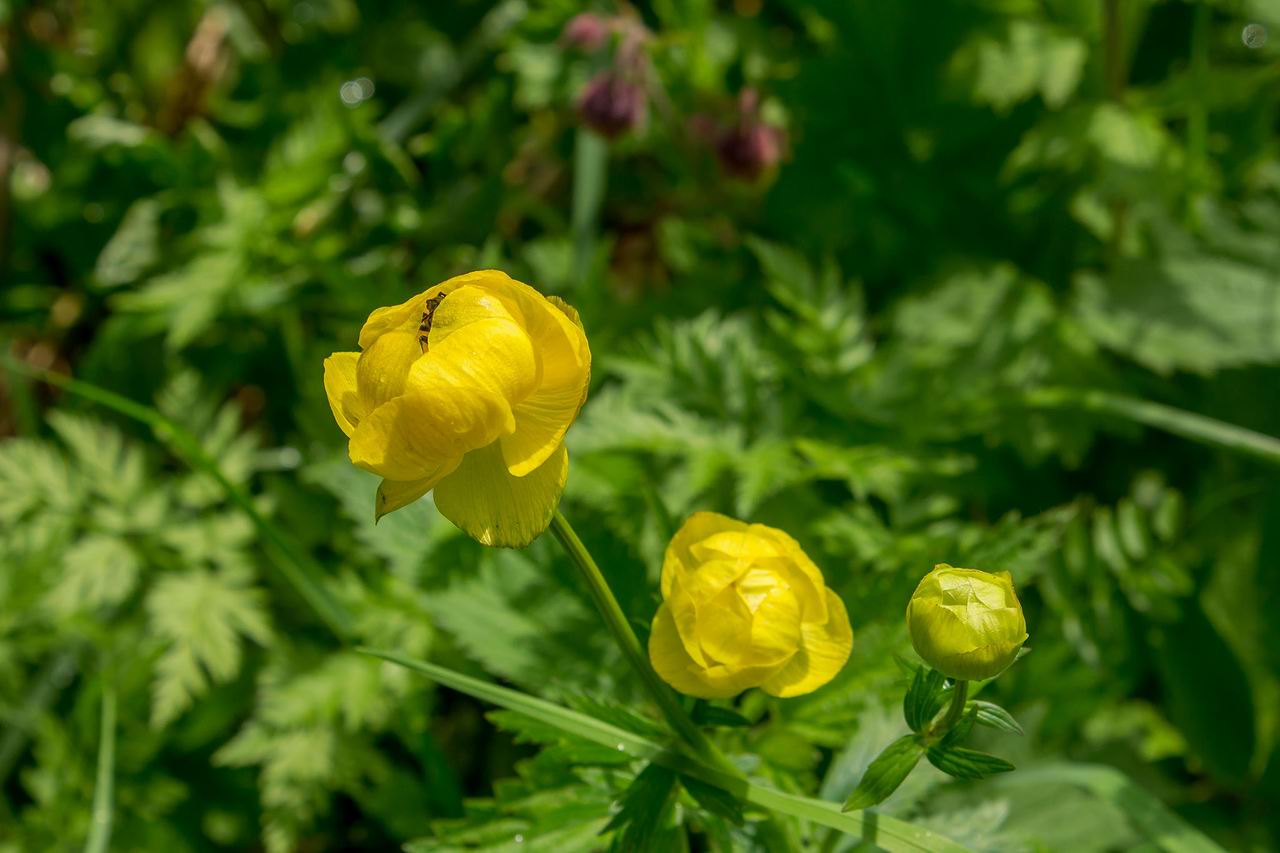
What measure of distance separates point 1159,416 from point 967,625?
40.3 inches

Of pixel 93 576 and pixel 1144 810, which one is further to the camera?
pixel 93 576

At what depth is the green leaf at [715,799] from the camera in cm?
89

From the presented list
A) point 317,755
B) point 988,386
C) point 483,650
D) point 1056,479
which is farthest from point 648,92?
point 317,755

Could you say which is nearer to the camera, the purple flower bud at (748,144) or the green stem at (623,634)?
the green stem at (623,634)

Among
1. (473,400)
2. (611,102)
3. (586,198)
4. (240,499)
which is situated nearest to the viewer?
(473,400)

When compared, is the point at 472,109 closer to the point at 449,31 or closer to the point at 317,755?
the point at 449,31

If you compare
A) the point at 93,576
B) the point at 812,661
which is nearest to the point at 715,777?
the point at 812,661

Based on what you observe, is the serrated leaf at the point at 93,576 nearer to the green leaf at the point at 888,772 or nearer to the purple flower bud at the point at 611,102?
the purple flower bud at the point at 611,102

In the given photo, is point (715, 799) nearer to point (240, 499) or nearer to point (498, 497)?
point (498, 497)

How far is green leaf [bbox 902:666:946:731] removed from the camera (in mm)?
799

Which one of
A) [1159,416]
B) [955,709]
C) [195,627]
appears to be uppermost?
[955,709]

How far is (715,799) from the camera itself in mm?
903

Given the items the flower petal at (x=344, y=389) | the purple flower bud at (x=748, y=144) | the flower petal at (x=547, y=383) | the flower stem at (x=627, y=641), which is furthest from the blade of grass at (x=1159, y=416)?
the flower petal at (x=344, y=389)

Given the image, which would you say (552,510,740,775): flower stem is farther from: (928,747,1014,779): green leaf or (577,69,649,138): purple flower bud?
(577,69,649,138): purple flower bud
